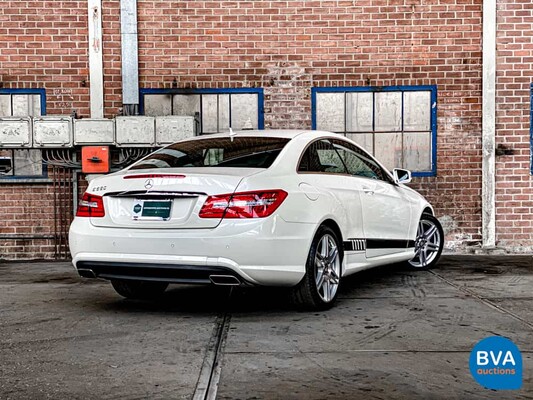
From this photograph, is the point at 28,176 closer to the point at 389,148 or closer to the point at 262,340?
the point at 389,148

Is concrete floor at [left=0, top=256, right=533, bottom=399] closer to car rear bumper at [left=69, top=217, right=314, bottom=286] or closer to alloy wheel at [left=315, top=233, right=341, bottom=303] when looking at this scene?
alloy wheel at [left=315, top=233, right=341, bottom=303]

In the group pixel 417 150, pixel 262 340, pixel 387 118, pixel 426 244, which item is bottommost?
pixel 262 340

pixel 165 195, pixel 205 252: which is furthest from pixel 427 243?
pixel 165 195

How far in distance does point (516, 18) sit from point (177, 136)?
5208mm

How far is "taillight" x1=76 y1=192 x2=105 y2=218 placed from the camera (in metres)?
5.22

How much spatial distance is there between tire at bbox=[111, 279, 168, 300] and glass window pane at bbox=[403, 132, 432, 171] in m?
5.18

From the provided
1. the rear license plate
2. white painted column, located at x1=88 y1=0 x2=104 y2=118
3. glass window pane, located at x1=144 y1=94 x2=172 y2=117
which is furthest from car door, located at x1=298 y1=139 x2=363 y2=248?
white painted column, located at x1=88 y1=0 x2=104 y2=118

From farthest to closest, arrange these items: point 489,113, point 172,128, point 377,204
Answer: point 489,113 < point 172,128 < point 377,204

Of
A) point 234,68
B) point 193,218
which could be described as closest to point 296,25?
point 234,68

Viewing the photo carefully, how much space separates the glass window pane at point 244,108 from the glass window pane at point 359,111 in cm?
136

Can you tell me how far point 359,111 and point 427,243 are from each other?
276 cm

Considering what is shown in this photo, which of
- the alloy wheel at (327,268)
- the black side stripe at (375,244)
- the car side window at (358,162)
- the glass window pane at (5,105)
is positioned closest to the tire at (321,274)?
the alloy wheel at (327,268)

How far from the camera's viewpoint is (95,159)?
952 centimetres

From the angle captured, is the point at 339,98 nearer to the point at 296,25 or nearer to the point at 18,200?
the point at 296,25
